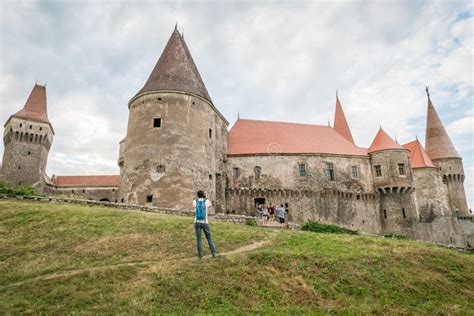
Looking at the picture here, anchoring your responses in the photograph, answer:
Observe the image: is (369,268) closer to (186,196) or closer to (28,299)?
(28,299)

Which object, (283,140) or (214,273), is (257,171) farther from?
(214,273)

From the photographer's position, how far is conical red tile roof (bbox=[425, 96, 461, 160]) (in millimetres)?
41478

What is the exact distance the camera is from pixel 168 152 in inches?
1005

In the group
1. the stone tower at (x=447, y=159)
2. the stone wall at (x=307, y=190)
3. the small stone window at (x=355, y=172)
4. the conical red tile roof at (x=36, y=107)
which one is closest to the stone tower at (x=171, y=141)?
the stone wall at (x=307, y=190)

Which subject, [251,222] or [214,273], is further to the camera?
[251,222]

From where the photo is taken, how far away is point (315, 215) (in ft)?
103

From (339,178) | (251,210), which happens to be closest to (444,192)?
(339,178)

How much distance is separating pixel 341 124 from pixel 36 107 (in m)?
41.2

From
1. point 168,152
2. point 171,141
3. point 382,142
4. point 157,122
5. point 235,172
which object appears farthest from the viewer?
point 382,142

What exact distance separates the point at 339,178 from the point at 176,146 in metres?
16.9

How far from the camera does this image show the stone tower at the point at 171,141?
24.9 meters

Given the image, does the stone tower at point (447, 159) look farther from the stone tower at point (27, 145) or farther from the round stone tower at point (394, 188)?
the stone tower at point (27, 145)

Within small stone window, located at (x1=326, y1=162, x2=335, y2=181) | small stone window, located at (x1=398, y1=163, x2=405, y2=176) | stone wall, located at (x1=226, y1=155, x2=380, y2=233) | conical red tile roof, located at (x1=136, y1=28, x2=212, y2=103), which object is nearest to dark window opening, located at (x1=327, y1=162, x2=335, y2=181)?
small stone window, located at (x1=326, y1=162, x2=335, y2=181)

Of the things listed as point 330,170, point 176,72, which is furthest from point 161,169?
point 330,170
